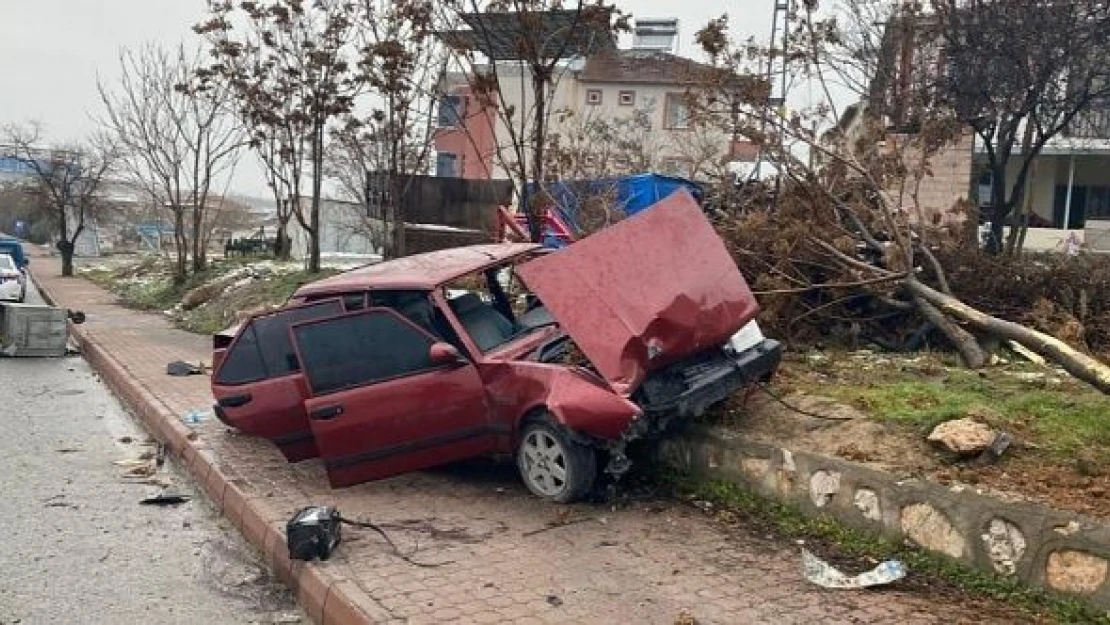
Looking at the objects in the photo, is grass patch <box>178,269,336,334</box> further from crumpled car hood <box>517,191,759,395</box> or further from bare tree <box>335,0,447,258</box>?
crumpled car hood <box>517,191,759,395</box>

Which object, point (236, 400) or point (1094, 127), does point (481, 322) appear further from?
point (1094, 127)

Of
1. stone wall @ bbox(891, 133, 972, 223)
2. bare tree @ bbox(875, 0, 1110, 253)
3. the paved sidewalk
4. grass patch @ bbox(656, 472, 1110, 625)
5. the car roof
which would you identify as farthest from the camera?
stone wall @ bbox(891, 133, 972, 223)

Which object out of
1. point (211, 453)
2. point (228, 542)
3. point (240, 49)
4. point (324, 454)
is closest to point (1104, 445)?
point (324, 454)

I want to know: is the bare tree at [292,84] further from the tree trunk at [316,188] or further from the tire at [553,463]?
→ the tire at [553,463]

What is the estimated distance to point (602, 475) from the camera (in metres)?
6.84

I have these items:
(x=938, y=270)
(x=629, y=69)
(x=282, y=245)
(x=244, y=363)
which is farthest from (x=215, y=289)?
(x=629, y=69)

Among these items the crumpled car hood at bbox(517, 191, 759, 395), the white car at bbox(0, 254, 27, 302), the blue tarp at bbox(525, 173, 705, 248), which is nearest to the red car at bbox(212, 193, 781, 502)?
the crumpled car hood at bbox(517, 191, 759, 395)

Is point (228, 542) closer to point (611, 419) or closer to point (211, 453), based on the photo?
point (211, 453)

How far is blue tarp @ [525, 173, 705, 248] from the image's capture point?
12.5m

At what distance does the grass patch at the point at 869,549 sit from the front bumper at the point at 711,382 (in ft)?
1.91

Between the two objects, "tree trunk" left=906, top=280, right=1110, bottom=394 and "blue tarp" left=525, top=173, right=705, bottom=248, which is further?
"blue tarp" left=525, top=173, right=705, bottom=248

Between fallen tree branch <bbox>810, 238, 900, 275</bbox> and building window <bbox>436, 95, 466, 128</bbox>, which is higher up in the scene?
building window <bbox>436, 95, 466, 128</bbox>

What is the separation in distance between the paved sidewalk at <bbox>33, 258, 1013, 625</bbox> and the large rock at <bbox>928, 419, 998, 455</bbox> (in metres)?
0.94

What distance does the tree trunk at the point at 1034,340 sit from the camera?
595 cm
